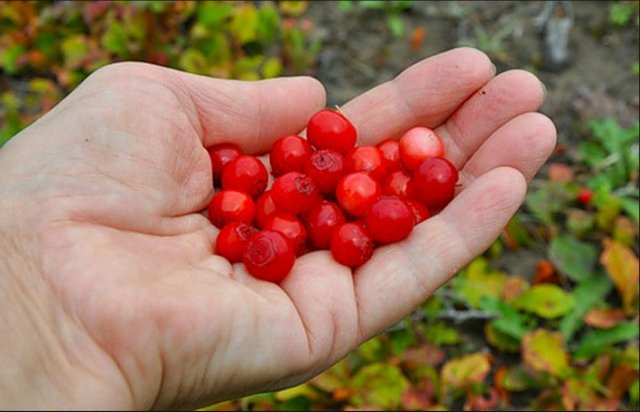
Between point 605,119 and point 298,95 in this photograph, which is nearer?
point 298,95

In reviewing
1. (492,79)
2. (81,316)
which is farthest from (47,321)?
(492,79)

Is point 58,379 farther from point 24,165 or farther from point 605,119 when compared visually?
point 605,119

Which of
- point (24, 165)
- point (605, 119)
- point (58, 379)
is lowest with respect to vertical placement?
point (605, 119)

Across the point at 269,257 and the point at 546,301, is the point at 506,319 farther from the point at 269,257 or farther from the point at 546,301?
the point at 269,257

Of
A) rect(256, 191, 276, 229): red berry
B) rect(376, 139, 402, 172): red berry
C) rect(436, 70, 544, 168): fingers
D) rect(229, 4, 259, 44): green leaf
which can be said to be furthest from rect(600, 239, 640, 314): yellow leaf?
rect(229, 4, 259, 44): green leaf

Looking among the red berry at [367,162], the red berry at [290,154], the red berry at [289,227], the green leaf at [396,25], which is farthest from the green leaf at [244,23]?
the red berry at [289,227]

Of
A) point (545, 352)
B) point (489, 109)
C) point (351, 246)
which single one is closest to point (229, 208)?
point (351, 246)

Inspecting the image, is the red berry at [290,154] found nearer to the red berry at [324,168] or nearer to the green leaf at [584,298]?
the red berry at [324,168]
